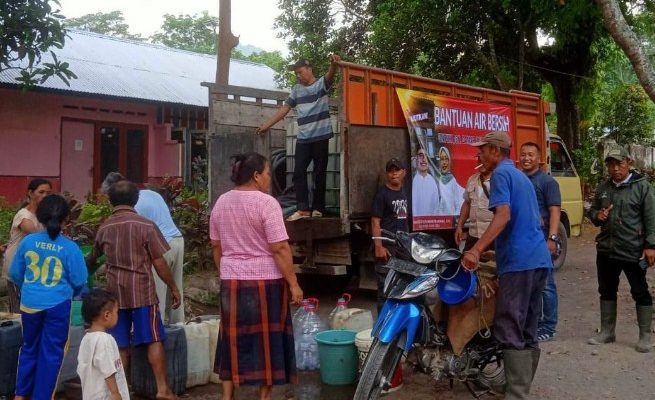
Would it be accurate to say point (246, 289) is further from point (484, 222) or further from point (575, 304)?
point (575, 304)

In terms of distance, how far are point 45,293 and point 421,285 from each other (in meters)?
2.24

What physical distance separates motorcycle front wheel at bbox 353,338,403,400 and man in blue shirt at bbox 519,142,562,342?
6.69ft

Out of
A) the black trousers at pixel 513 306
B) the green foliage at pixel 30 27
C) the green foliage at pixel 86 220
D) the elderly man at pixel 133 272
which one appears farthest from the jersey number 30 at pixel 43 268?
the green foliage at pixel 30 27

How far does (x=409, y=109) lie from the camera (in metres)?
7.22

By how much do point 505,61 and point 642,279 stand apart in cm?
1189

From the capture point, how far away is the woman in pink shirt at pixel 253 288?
3963 mm

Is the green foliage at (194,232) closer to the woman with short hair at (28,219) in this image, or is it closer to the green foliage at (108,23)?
the woman with short hair at (28,219)

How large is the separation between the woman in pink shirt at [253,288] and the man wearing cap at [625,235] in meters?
3.12

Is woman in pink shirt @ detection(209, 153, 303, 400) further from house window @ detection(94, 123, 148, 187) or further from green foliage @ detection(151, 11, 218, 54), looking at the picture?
green foliage @ detection(151, 11, 218, 54)

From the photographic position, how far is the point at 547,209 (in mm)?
5641

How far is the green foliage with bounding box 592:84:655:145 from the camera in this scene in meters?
21.0

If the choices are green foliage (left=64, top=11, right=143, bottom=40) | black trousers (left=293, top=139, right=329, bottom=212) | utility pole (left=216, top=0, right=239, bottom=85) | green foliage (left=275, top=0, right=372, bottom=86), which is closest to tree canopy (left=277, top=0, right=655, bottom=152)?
green foliage (left=275, top=0, right=372, bottom=86)

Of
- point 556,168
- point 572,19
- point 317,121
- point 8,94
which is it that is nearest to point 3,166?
point 8,94

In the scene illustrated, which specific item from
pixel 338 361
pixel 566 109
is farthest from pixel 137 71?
pixel 338 361
